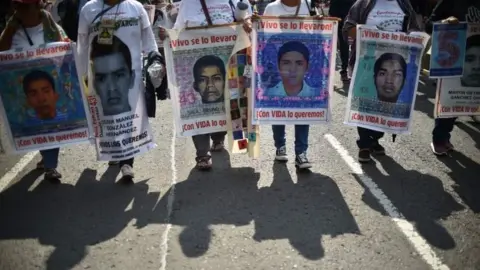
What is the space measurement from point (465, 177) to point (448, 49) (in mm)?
1366

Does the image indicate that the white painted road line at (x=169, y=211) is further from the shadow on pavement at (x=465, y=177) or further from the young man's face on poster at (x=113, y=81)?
the shadow on pavement at (x=465, y=177)

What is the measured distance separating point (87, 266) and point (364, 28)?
3430 mm

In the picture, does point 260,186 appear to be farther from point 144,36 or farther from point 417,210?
point 144,36

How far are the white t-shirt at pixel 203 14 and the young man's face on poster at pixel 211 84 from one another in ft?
1.57

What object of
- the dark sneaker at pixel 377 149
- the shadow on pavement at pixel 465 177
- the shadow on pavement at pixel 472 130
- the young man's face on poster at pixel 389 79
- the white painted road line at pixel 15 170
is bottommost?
the shadow on pavement at pixel 472 130

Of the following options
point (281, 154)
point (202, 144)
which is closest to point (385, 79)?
point (281, 154)

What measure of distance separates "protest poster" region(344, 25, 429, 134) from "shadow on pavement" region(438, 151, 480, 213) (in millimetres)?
711

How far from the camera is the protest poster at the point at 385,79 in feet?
15.9

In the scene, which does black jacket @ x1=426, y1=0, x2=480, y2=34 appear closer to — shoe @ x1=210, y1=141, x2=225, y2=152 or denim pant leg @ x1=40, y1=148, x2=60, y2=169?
shoe @ x1=210, y1=141, x2=225, y2=152

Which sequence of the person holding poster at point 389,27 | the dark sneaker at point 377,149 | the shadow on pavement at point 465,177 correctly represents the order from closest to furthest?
the shadow on pavement at point 465,177, the person holding poster at point 389,27, the dark sneaker at point 377,149

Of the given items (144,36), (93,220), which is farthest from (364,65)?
(93,220)

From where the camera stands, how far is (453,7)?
5.21m

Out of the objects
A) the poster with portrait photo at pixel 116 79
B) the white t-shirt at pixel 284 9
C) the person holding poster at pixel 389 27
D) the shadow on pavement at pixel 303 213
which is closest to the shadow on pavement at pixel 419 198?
the shadow on pavement at pixel 303 213

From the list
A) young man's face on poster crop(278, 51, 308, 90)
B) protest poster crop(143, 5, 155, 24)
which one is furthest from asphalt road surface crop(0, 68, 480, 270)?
protest poster crop(143, 5, 155, 24)
